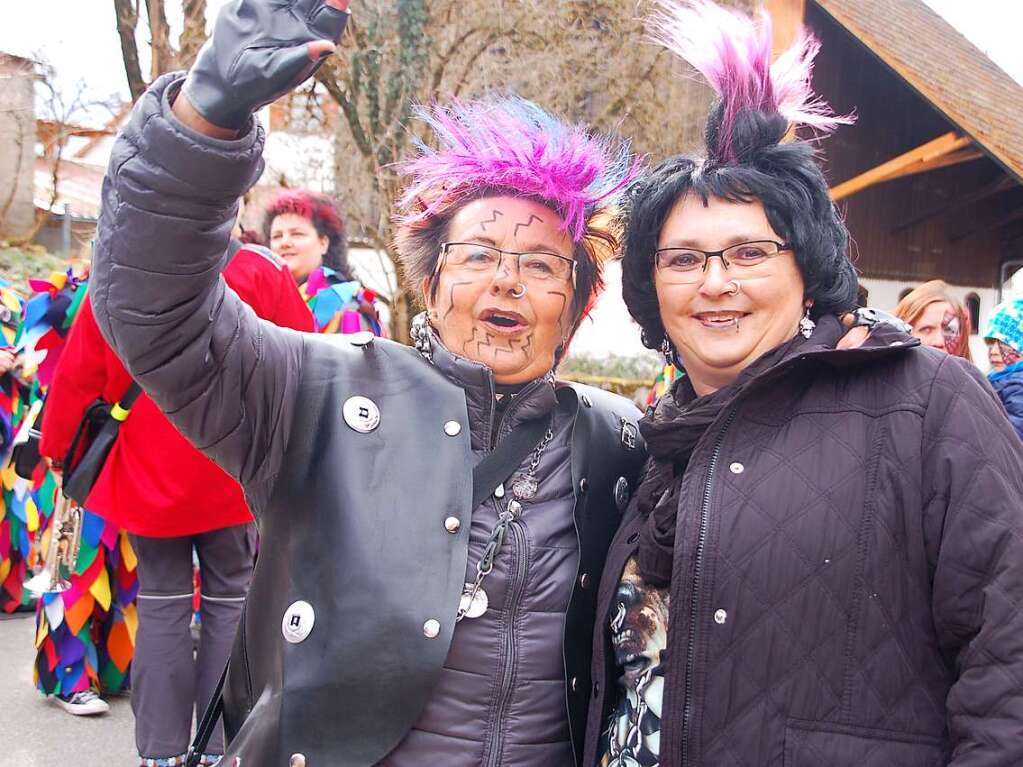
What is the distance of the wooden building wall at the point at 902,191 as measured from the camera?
32.7 ft

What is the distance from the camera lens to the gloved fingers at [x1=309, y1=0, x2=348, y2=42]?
1.28 meters

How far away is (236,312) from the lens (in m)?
1.55

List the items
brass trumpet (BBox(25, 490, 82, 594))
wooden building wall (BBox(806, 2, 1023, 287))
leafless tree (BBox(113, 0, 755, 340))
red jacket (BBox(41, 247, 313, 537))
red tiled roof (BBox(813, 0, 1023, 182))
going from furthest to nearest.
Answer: wooden building wall (BBox(806, 2, 1023, 287)) < leafless tree (BBox(113, 0, 755, 340)) < red tiled roof (BBox(813, 0, 1023, 182)) < brass trumpet (BBox(25, 490, 82, 594)) < red jacket (BBox(41, 247, 313, 537))

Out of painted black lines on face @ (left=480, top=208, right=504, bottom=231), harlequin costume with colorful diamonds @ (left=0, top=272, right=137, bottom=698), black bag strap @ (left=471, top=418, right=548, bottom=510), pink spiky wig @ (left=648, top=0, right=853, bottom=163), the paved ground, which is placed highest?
pink spiky wig @ (left=648, top=0, right=853, bottom=163)

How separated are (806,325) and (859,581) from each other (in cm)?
52

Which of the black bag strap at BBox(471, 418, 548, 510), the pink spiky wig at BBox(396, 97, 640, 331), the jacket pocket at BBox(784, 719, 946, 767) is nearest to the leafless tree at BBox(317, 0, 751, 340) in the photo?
the pink spiky wig at BBox(396, 97, 640, 331)

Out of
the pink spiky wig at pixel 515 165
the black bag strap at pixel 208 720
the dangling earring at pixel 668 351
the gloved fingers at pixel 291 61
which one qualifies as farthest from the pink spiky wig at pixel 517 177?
the black bag strap at pixel 208 720

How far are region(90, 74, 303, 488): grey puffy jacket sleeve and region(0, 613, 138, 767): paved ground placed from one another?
249 centimetres

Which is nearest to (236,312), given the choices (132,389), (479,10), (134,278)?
(134,278)

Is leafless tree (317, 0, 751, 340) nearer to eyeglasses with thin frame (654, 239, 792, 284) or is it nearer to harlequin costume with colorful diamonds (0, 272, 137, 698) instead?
harlequin costume with colorful diamonds (0, 272, 137, 698)

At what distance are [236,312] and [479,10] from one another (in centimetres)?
811

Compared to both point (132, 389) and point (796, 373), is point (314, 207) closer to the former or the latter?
point (132, 389)

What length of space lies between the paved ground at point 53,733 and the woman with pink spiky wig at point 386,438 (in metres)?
1.93

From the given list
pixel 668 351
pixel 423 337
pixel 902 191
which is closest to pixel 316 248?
pixel 423 337
